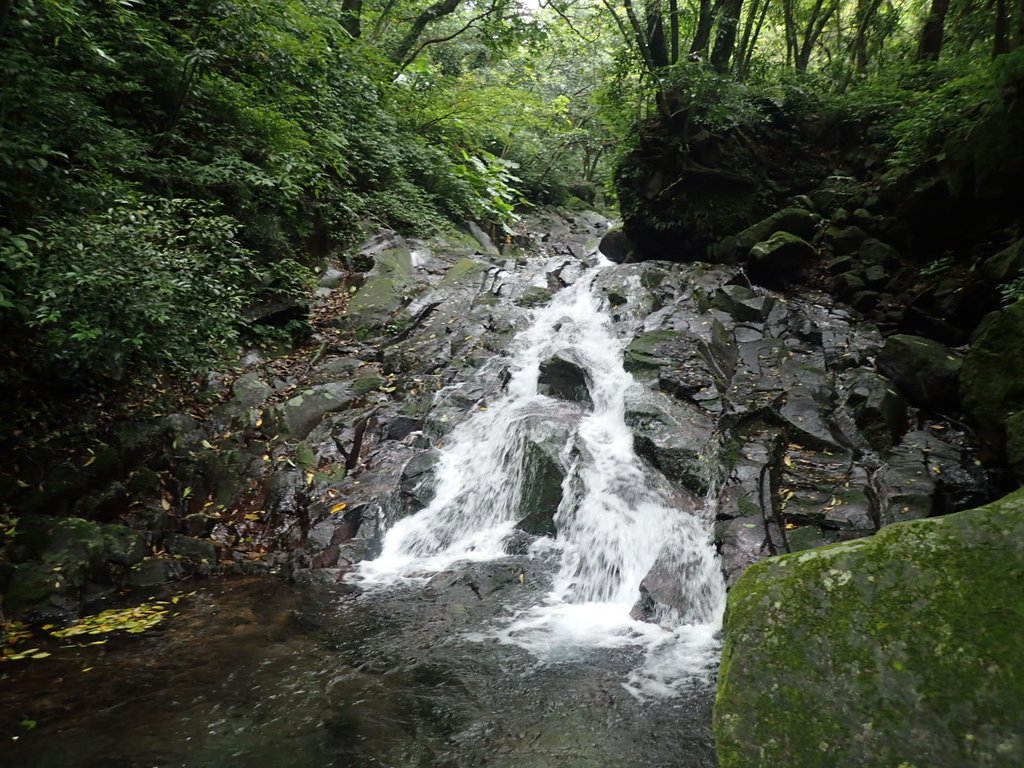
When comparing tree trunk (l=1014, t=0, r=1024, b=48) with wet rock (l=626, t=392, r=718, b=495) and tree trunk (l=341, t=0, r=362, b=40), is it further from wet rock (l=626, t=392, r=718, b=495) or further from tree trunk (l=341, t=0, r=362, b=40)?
tree trunk (l=341, t=0, r=362, b=40)

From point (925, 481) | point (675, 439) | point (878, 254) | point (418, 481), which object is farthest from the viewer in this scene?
point (878, 254)

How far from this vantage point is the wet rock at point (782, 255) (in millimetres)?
10141

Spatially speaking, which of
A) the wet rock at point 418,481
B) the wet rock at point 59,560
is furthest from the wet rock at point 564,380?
the wet rock at point 59,560

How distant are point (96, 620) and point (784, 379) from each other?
8.30m

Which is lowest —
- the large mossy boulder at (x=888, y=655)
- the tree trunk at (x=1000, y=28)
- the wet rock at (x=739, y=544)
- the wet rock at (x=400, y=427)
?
the wet rock at (x=739, y=544)

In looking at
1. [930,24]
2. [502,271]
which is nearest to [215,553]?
[502,271]

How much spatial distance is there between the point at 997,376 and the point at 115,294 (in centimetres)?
848

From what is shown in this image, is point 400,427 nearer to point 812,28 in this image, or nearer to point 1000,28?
point 1000,28

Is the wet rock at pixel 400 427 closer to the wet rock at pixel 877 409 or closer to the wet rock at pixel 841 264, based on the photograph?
the wet rock at pixel 877 409

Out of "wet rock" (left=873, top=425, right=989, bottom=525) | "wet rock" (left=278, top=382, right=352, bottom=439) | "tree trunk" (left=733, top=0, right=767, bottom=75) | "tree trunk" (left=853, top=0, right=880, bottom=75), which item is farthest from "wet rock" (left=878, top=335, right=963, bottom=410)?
"tree trunk" (left=853, top=0, right=880, bottom=75)

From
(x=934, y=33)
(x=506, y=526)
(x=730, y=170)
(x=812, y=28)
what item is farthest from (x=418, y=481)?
(x=812, y=28)

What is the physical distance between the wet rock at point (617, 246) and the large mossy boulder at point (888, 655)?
11.8 m

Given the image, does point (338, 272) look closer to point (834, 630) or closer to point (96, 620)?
point (96, 620)

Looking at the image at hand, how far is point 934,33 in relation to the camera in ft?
34.7
